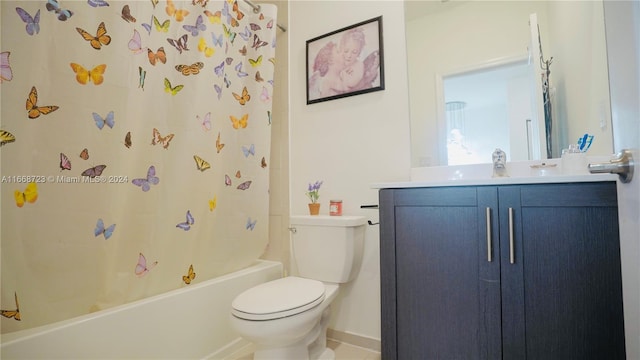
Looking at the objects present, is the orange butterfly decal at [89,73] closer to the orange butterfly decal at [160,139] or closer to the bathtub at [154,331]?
the orange butterfly decal at [160,139]

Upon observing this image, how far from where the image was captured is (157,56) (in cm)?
124

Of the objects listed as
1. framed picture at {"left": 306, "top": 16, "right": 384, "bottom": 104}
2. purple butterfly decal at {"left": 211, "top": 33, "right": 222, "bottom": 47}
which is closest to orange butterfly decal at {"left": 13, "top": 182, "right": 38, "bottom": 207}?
purple butterfly decal at {"left": 211, "top": 33, "right": 222, "bottom": 47}

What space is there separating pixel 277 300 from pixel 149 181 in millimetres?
724

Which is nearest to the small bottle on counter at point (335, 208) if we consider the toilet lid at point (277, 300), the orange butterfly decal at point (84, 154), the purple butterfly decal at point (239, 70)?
the toilet lid at point (277, 300)

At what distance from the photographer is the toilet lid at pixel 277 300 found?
1151 mm

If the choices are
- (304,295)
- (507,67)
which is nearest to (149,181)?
(304,295)

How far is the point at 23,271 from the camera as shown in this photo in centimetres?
90

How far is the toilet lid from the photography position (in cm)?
115

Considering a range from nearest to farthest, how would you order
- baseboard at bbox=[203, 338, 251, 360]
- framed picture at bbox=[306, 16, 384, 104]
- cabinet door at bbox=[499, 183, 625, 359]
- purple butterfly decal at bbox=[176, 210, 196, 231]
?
1. cabinet door at bbox=[499, 183, 625, 359]
2. purple butterfly decal at bbox=[176, 210, 196, 231]
3. baseboard at bbox=[203, 338, 251, 360]
4. framed picture at bbox=[306, 16, 384, 104]

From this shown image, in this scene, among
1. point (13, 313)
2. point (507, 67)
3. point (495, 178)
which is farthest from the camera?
point (507, 67)

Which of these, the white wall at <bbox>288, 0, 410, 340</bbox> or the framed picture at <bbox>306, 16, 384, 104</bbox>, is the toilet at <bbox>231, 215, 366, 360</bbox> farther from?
the framed picture at <bbox>306, 16, 384, 104</bbox>

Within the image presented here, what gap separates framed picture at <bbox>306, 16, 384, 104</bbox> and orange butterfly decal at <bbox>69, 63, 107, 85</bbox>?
1.14 m

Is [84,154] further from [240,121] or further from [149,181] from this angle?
[240,121]

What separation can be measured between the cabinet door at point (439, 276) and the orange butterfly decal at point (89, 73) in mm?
1153
